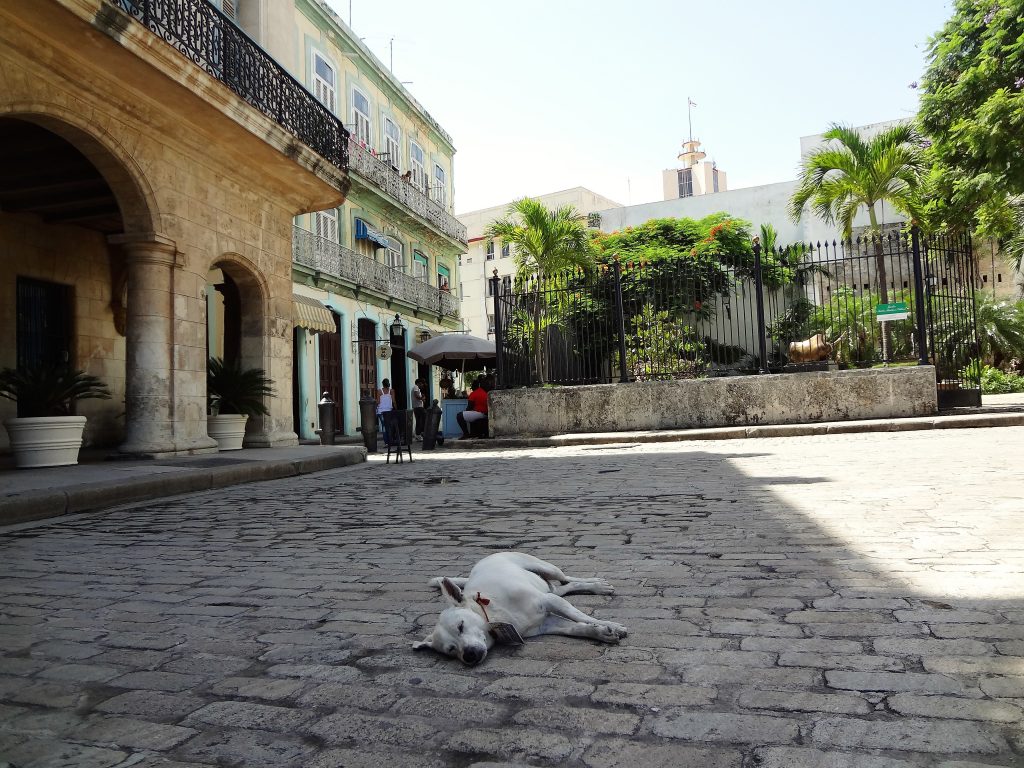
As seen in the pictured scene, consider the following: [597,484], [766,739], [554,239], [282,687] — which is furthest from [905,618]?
[554,239]

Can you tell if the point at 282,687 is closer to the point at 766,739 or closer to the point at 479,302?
the point at 766,739

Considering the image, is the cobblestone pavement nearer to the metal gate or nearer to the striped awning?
the metal gate

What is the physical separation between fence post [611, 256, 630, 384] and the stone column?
8019 mm

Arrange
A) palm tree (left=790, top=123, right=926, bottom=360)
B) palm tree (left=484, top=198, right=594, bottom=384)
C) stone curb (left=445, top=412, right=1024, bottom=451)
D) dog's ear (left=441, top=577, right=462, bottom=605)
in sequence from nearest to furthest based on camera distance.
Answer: dog's ear (left=441, top=577, right=462, bottom=605), stone curb (left=445, top=412, right=1024, bottom=451), palm tree (left=790, top=123, right=926, bottom=360), palm tree (left=484, top=198, right=594, bottom=384)

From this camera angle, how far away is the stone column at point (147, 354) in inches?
406

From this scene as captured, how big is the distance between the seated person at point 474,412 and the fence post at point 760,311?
18.5 feet

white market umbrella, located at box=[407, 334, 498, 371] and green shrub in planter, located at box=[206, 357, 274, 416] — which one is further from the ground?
white market umbrella, located at box=[407, 334, 498, 371]

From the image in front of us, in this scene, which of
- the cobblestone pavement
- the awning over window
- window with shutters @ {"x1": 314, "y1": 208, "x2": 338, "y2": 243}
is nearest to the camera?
the cobblestone pavement

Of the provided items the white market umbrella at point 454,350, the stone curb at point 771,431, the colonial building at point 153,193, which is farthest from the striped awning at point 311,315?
the stone curb at point 771,431

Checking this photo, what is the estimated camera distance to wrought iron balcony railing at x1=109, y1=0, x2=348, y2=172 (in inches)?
386

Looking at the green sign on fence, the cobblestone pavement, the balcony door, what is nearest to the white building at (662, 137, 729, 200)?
the balcony door

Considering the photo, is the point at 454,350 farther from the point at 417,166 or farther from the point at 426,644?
the point at 426,644

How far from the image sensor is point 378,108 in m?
27.1

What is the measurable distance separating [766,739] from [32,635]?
9.06ft
